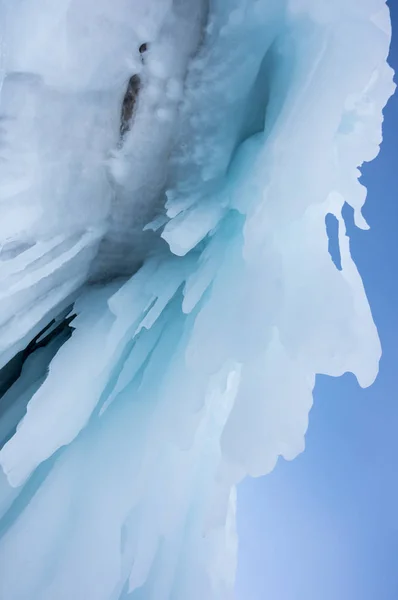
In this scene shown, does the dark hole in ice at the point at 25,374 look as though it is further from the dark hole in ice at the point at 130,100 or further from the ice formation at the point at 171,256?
the dark hole in ice at the point at 130,100

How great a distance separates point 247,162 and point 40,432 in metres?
0.70

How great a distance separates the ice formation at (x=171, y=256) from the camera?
99cm

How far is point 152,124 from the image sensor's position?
119 cm

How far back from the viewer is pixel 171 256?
1304 millimetres

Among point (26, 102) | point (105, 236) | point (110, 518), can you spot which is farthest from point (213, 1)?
point (110, 518)

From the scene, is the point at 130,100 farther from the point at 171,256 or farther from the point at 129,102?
the point at 171,256

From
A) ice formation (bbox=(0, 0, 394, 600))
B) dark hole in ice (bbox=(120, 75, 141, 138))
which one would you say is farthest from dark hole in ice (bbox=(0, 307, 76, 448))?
dark hole in ice (bbox=(120, 75, 141, 138))

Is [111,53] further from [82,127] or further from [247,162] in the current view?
[247,162]

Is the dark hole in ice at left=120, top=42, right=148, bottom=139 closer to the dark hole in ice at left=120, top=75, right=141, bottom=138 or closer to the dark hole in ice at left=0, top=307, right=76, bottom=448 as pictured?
the dark hole in ice at left=120, top=75, right=141, bottom=138

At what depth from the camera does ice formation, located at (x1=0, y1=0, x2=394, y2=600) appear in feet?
3.23

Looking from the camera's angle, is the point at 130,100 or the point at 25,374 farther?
the point at 25,374

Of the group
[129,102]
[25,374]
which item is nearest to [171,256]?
[129,102]

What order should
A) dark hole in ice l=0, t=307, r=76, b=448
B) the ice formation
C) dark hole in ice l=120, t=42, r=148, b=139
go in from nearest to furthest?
1. the ice formation
2. dark hole in ice l=120, t=42, r=148, b=139
3. dark hole in ice l=0, t=307, r=76, b=448

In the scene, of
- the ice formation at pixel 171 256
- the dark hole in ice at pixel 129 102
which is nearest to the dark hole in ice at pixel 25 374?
the ice formation at pixel 171 256
